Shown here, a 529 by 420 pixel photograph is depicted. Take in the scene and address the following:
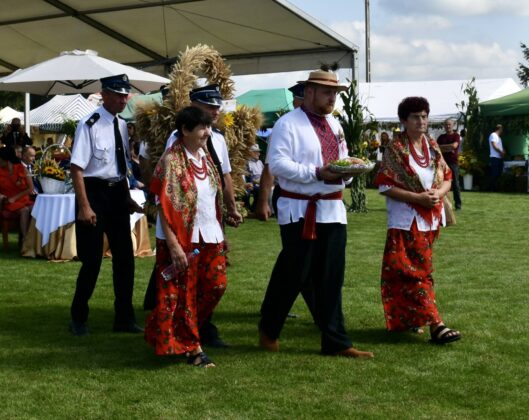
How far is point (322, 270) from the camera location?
6.06m

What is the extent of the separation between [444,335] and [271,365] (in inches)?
52.7

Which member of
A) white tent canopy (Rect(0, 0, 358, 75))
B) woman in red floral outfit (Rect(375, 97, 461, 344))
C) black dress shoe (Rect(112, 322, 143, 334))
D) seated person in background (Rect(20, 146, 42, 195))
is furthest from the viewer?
white tent canopy (Rect(0, 0, 358, 75))

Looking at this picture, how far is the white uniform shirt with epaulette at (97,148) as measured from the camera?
6.77 meters

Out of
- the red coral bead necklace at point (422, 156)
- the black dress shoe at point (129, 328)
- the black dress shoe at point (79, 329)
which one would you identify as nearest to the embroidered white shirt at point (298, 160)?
the red coral bead necklace at point (422, 156)

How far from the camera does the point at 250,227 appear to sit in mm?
15328

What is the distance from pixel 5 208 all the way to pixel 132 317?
18.8ft

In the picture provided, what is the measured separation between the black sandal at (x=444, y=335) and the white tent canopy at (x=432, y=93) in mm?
23117

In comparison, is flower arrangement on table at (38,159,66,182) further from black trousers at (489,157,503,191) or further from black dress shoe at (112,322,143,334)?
black trousers at (489,157,503,191)

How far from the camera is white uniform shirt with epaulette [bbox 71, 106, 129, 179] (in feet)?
22.2

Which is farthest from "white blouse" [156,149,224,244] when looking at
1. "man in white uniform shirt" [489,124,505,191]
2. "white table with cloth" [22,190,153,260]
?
"man in white uniform shirt" [489,124,505,191]

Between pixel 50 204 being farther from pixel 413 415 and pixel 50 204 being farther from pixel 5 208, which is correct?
pixel 413 415

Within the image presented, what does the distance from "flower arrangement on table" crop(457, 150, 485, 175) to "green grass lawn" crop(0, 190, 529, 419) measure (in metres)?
17.4

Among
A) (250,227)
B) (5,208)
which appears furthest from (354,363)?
(250,227)

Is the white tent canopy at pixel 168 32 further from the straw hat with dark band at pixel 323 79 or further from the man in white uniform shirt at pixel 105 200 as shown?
the straw hat with dark band at pixel 323 79
